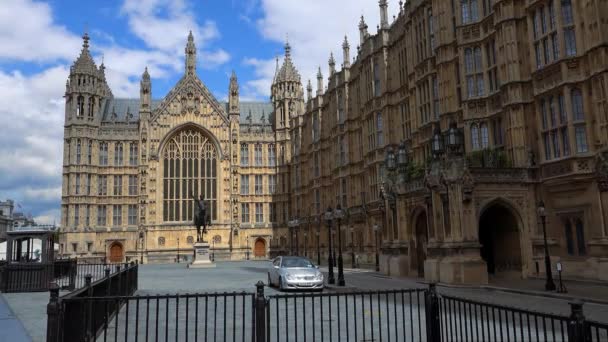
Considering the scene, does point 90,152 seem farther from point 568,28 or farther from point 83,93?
point 568,28

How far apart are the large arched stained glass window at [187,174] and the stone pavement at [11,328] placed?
54.2 meters

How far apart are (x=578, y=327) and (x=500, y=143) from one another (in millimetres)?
21550

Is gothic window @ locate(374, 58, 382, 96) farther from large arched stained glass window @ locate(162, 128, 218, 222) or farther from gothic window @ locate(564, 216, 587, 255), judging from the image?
large arched stained glass window @ locate(162, 128, 218, 222)

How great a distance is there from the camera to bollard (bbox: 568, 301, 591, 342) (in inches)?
241

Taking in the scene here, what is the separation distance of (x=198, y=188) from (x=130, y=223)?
32.9ft

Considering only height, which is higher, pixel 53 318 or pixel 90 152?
pixel 90 152

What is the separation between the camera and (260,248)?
72938 millimetres

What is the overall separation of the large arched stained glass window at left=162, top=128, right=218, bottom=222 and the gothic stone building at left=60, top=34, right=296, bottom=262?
13 centimetres

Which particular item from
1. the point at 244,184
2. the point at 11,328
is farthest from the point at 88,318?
the point at 244,184

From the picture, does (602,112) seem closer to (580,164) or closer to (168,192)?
(580,164)

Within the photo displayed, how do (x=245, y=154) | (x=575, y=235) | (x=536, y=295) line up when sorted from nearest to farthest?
1. (x=536, y=295)
2. (x=575, y=235)
3. (x=245, y=154)

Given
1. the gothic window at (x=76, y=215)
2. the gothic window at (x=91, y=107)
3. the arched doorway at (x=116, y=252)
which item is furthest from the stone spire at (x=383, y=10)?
the gothic window at (x=76, y=215)

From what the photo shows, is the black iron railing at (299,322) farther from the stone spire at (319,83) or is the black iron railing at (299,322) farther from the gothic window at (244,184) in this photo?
the gothic window at (244,184)

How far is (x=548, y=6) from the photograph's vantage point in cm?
2283
